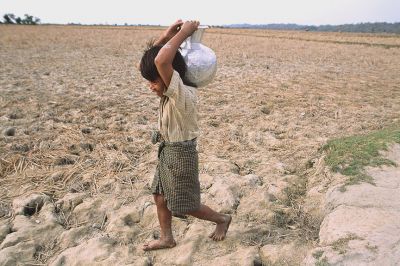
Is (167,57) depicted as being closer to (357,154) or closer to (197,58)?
(197,58)

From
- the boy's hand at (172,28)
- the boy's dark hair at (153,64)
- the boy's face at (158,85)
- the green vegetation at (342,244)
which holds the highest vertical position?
the boy's hand at (172,28)

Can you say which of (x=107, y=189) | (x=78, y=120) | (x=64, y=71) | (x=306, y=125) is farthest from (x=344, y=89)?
(x=64, y=71)

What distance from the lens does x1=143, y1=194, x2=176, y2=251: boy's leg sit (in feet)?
8.11

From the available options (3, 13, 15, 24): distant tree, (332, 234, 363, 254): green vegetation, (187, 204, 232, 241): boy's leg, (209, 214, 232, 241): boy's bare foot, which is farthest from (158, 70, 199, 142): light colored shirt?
(3, 13, 15, 24): distant tree

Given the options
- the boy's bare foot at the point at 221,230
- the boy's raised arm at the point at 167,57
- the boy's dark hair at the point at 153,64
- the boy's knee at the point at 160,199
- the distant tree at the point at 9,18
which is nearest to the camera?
the boy's raised arm at the point at 167,57

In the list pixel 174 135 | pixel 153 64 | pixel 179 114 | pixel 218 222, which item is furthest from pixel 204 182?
pixel 153 64

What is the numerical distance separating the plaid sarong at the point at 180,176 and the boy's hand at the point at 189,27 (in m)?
0.64

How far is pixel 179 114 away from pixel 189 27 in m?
0.47

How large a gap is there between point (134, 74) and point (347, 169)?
259 inches

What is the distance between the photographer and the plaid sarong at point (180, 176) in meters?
2.31

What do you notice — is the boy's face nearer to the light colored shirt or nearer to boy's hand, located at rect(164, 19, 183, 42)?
the light colored shirt

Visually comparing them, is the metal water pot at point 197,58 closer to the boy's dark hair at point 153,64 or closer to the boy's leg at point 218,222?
the boy's dark hair at point 153,64

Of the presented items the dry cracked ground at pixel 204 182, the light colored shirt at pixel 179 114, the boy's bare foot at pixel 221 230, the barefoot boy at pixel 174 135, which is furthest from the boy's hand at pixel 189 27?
the dry cracked ground at pixel 204 182

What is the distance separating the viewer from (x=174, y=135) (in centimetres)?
228
